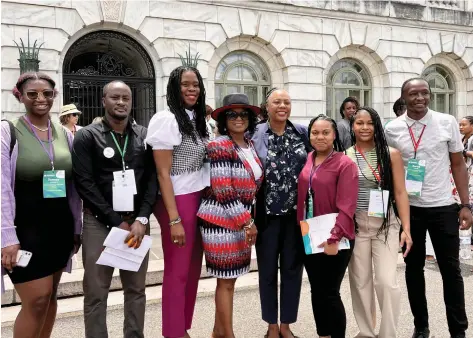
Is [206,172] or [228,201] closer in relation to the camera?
[228,201]

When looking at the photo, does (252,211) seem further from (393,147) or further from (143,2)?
(143,2)

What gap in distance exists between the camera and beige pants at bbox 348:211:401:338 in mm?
3494

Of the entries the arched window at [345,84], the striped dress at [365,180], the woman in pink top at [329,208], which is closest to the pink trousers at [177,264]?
the woman in pink top at [329,208]

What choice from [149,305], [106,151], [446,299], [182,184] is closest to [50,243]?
[106,151]

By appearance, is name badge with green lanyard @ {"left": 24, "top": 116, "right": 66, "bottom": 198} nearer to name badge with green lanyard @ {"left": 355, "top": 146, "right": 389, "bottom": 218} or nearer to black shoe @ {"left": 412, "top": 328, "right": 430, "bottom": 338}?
name badge with green lanyard @ {"left": 355, "top": 146, "right": 389, "bottom": 218}

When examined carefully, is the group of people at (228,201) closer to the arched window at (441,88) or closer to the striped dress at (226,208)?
the striped dress at (226,208)

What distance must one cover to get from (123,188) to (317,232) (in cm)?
142

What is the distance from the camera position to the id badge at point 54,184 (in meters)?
3.02

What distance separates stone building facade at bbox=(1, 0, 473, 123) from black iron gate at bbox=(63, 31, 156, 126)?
0.09 feet

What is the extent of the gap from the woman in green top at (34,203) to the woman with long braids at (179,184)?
678 mm

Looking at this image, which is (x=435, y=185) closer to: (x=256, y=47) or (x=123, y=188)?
(x=123, y=188)

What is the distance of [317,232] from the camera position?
10.9 ft

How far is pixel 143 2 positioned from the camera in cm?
1088

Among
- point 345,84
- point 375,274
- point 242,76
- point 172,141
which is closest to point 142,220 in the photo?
point 172,141
